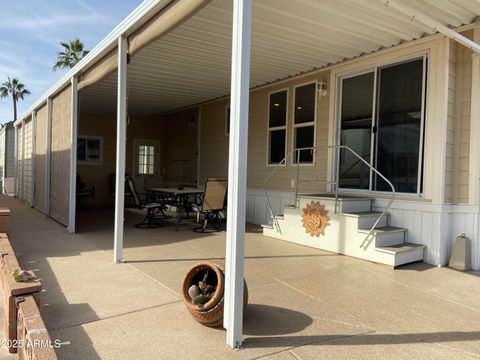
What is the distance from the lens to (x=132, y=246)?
5.20 m

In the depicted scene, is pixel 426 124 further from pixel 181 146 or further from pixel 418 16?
pixel 181 146

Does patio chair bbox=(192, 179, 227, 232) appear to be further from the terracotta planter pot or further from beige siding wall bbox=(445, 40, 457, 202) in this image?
the terracotta planter pot

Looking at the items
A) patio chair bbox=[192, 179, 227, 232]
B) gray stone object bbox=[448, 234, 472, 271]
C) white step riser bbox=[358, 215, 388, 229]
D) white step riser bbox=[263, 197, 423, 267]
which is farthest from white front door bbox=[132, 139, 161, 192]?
gray stone object bbox=[448, 234, 472, 271]

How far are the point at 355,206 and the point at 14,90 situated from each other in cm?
3781

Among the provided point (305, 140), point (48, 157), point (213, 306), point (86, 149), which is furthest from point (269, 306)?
point (86, 149)

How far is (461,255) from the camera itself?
14.3ft

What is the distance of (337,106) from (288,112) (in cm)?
123

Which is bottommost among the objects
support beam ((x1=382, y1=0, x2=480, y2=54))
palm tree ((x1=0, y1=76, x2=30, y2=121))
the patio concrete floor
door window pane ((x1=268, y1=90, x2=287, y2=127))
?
the patio concrete floor

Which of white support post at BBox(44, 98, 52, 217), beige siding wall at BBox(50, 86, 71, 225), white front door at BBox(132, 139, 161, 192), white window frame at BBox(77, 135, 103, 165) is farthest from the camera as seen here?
white front door at BBox(132, 139, 161, 192)

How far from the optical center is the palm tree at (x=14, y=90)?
111ft

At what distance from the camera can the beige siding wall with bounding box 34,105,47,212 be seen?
8.74 meters

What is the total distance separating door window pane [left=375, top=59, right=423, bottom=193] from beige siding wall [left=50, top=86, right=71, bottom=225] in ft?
17.3

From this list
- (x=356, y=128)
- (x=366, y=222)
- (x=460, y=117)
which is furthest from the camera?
(x=356, y=128)

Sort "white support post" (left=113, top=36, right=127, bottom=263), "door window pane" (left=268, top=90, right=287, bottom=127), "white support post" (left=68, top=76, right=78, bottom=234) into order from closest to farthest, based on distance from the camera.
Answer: "white support post" (left=113, top=36, right=127, bottom=263)
"white support post" (left=68, top=76, right=78, bottom=234)
"door window pane" (left=268, top=90, right=287, bottom=127)
